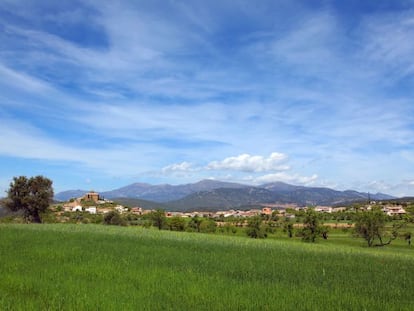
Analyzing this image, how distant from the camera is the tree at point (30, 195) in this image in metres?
65.9

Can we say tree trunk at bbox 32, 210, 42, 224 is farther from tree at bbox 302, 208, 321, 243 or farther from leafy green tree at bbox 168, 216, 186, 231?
tree at bbox 302, 208, 321, 243

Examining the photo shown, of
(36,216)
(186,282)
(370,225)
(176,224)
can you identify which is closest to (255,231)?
(176,224)

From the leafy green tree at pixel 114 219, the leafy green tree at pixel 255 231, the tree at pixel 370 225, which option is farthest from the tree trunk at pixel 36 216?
the tree at pixel 370 225

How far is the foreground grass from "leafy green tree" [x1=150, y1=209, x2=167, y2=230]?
93.4m

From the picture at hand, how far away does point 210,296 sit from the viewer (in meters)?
11.1

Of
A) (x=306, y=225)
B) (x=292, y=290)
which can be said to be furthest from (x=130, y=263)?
(x=306, y=225)

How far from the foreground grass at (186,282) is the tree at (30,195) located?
49638 mm

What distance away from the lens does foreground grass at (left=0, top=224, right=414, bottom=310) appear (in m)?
10.3

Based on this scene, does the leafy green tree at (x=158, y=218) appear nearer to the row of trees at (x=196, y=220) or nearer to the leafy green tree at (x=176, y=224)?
the row of trees at (x=196, y=220)

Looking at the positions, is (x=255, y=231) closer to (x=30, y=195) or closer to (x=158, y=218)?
(x=158, y=218)

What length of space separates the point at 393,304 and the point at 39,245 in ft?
61.3

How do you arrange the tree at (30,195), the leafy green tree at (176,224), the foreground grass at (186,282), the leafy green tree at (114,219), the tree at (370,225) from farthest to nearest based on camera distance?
the leafy green tree at (176,224) → the leafy green tree at (114,219) → the tree at (370,225) → the tree at (30,195) → the foreground grass at (186,282)

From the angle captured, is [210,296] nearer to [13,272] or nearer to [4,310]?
[4,310]

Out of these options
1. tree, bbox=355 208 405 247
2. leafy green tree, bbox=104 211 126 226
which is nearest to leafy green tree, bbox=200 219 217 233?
leafy green tree, bbox=104 211 126 226
